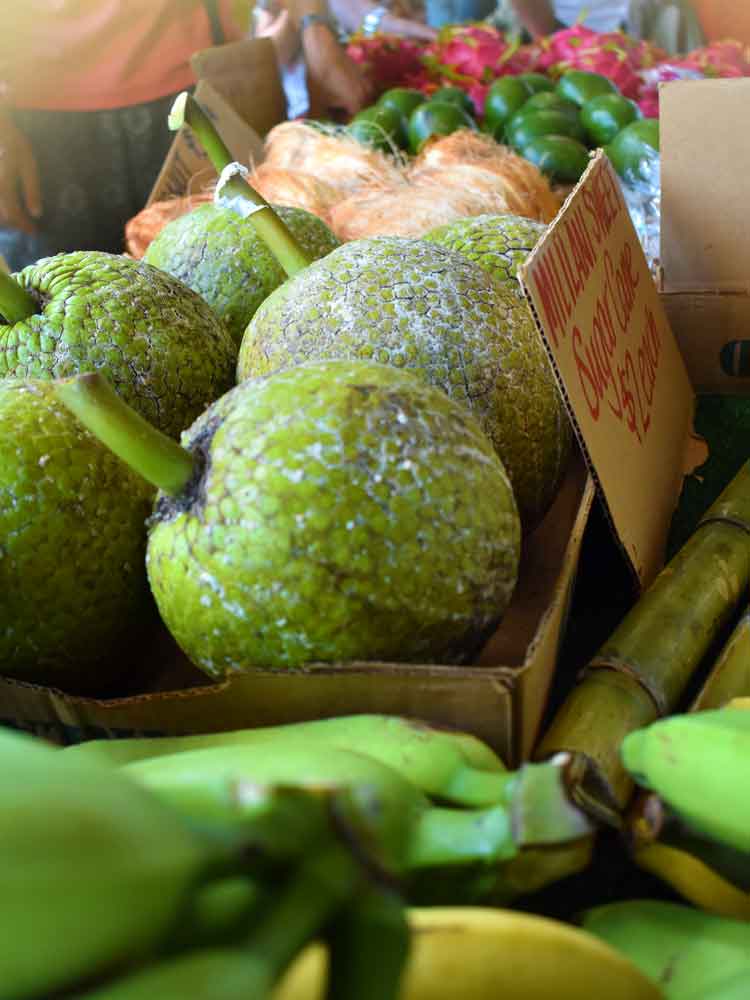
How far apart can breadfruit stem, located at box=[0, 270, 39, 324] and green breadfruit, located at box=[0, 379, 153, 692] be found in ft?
0.42

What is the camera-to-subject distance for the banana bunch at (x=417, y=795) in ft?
1.30

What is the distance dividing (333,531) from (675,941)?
359mm

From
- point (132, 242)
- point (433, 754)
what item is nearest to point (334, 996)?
point (433, 754)

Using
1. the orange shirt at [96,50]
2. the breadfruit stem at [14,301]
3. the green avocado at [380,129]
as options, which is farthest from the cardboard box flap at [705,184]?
the orange shirt at [96,50]

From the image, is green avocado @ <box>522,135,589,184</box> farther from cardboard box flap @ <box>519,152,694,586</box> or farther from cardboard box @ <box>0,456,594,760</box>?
cardboard box @ <box>0,456,594,760</box>

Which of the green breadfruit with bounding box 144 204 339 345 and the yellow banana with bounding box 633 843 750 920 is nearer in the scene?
the yellow banana with bounding box 633 843 750 920

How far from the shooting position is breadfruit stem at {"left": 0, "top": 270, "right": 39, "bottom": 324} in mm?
978

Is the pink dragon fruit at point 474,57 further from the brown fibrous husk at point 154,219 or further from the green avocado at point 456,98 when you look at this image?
the brown fibrous husk at point 154,219

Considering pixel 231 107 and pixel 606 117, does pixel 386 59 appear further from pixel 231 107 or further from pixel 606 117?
pixel 606 117

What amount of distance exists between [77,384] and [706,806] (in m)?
0.52

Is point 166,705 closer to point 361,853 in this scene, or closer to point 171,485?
point 171,485

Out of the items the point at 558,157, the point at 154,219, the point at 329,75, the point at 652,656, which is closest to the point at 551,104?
the point at 558,157

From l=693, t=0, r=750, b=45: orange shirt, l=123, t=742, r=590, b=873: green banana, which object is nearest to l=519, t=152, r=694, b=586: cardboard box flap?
l=123, t=742, r=590, b=873: green banana

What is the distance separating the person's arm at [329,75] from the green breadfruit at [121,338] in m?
2.35
